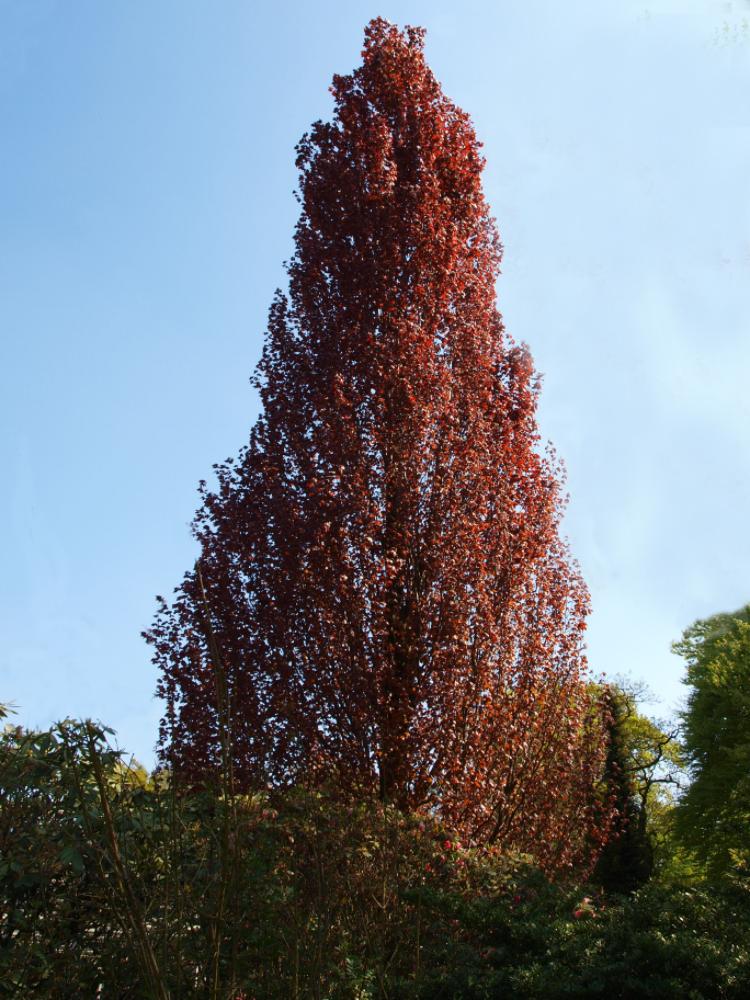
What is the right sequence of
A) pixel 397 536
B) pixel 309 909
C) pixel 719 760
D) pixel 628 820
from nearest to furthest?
pixel 309 909 → pixel 397 536 → pixel 628 820 → pixel 719 760

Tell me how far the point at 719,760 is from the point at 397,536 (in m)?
18.8

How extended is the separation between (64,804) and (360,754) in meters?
3.55

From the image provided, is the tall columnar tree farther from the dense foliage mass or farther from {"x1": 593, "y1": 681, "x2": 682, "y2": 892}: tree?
{"x1": 593, "y1": 681, "x2": 682, "y2": 892}: tree

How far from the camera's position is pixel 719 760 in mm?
24453

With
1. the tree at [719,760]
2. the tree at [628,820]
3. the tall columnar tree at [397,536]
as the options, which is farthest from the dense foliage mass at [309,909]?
the tree at [719,760]

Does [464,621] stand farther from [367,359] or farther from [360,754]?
[367,359]

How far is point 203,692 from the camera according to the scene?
9203 millimetres

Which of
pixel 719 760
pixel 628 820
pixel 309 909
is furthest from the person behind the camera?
pixel 719 760

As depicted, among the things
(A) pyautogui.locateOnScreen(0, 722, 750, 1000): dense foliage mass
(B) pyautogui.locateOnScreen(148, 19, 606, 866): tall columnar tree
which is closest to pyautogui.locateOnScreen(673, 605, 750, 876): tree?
(B) pyautogui.locateOnScreen(148, 19, 606, 866): tall columnar tree

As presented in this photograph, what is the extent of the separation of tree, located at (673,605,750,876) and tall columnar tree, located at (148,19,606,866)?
14074 mm

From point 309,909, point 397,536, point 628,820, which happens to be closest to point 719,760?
point 628,820

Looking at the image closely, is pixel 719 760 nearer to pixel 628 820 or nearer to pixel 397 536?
pixel 628 820

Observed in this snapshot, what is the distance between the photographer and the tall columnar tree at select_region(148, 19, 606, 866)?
877 centimetres

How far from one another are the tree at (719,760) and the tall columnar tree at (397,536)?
1407cm
